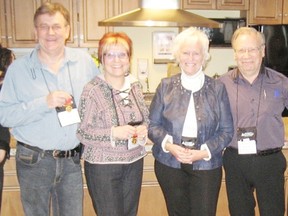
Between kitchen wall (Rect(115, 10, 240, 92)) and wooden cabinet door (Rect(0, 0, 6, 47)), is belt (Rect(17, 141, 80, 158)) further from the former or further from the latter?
kitchen wall (Rect(115, 10, 240, 92))

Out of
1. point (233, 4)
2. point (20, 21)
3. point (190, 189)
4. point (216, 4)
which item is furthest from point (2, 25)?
point (190, 189)

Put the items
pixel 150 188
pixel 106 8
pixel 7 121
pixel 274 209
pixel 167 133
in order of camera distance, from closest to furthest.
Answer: pixel 7 121
pixel 167 133
pixel 274 209
pixel 150 188
pixel 106 8

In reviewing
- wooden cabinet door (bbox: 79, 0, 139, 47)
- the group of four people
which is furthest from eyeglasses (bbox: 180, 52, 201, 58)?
wooden cabinet door (bbox: 79, 0, 139, 47)

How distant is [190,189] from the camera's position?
6.49ft

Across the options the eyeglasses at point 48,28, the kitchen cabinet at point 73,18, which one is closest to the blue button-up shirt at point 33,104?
the eyeglasses at point 48,28

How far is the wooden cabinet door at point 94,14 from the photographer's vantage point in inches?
145

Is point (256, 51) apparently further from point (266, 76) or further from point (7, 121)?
point (7, 121)

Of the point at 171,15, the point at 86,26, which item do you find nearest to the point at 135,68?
the point at 86,26

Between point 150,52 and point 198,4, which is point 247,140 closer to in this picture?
point 198,4

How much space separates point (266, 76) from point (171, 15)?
90 centimetres

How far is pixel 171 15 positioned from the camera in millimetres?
2693

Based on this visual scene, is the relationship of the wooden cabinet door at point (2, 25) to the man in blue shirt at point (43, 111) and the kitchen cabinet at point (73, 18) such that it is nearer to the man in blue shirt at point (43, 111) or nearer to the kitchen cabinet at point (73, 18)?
the kitchen cabinet at point (73, 18)

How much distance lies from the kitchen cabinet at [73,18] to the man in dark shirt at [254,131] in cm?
191

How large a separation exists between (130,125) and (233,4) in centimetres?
252
